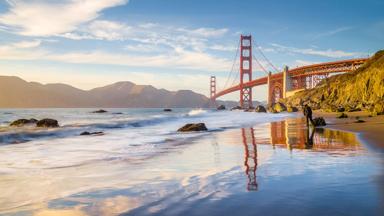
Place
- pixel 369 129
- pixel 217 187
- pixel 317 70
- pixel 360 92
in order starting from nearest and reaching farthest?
pixel 217 187 < pixel 369 129 < pixel 360 92 < pixel 317 70

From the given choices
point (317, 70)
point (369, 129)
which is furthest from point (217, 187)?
point (317, 70)

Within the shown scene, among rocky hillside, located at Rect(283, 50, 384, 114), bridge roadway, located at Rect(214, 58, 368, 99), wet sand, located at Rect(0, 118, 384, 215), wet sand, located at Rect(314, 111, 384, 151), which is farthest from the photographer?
bridge roadway, located at Rect(214, 58, 368, 99)

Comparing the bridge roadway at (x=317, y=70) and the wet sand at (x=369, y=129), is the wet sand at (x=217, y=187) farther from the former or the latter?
the bridge roadway at (x=317, y=70)

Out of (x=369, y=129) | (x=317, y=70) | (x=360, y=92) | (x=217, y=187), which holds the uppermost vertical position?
(x=317, y=70)

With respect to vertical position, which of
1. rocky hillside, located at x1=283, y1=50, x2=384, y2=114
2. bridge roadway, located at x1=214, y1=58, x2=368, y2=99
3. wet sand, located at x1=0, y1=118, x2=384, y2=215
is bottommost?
wet sand, located at x1=0, y1=118, x2=384, y2=215

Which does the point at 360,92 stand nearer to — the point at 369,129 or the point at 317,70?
the point at 369,129

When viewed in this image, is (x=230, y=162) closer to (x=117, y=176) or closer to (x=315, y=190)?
(x=117, y=176)

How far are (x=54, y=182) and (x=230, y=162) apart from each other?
322cm

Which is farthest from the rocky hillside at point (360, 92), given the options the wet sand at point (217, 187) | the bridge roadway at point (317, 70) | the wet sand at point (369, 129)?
the wet sand at point (217, 187)

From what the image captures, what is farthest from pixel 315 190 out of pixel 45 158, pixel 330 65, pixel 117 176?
pixel 330 65

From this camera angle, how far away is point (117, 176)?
5887 mm

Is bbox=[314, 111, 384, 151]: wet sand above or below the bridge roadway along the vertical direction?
below

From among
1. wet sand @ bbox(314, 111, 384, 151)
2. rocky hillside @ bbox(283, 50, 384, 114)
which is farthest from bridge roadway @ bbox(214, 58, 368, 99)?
wet sand @ bbox(314, 111, 384, 151)

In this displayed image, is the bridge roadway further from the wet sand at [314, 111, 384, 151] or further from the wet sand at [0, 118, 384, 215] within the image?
the wet sand at [0, 118, 384, 215]
